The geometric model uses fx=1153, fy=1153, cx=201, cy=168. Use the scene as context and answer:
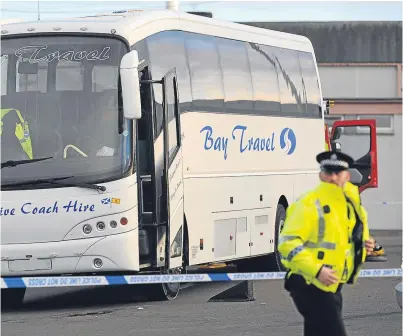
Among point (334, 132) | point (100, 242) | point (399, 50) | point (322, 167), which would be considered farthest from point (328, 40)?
point (322, 167)

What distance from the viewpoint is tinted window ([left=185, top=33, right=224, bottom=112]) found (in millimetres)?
→ 15734

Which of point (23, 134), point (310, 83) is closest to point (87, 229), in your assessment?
point (23, 134)

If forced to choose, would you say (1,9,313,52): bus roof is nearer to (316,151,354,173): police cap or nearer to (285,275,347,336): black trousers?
(316,151,354,173): police cap

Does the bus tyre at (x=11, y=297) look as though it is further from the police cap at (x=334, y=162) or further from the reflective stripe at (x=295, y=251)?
the reflective stripe at (x=295, y=251)

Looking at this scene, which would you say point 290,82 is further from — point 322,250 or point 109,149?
point 322,250

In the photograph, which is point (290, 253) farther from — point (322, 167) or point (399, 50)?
point (399, 50)

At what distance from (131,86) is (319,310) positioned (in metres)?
6.17

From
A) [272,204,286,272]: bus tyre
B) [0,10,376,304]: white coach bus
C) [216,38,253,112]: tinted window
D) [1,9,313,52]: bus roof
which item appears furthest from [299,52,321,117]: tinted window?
[0,10,376,304]: white coach bus

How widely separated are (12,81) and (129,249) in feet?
8.13

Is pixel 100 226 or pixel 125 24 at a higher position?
pixel 125 24

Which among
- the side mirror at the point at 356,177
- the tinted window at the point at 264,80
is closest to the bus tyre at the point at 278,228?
the tinted window at the point at 264,80

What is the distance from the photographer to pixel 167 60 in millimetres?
14953

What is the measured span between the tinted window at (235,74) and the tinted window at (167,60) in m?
1.27

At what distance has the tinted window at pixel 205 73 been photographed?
15.7 m
